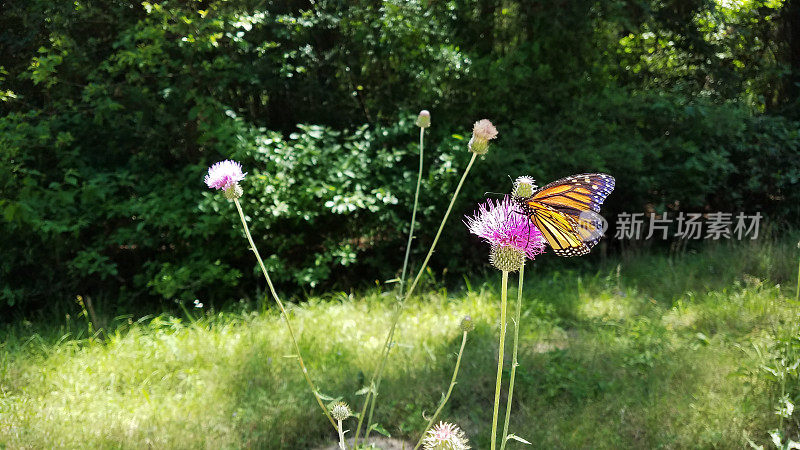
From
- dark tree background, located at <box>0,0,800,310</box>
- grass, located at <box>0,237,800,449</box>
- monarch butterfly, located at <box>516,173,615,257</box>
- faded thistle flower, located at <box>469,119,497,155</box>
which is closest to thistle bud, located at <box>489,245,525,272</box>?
monarch butterfly, located at <box>516,173,615,257</box>

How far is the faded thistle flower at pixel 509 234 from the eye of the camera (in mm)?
1357

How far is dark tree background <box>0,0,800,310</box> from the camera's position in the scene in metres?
4.75

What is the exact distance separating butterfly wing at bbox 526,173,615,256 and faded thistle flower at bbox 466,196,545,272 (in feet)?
0.66

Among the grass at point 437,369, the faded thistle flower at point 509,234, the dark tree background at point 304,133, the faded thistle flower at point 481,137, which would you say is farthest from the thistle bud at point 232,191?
the dark tree background at point 304,133

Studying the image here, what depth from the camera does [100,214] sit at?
473 cm

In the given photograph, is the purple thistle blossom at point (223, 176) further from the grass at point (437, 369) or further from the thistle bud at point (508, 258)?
the grass at point (437, 369)

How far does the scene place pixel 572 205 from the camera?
5.46 feet

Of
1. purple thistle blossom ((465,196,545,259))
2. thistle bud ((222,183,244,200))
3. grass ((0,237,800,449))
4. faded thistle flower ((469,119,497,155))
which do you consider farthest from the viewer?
grass ((0,237,800,449))

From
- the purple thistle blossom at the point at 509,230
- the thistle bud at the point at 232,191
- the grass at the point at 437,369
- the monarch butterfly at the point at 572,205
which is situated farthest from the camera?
the grass at the point at 437,369

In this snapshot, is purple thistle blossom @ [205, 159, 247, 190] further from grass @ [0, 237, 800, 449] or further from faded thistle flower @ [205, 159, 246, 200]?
grass @ [0, 237, 800, 449]

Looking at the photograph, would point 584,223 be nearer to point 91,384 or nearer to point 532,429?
point 532,429

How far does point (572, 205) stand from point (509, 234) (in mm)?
377

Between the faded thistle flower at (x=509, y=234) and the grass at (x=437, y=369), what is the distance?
109cm

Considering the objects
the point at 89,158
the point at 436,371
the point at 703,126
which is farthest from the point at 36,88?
the point at 703,126
